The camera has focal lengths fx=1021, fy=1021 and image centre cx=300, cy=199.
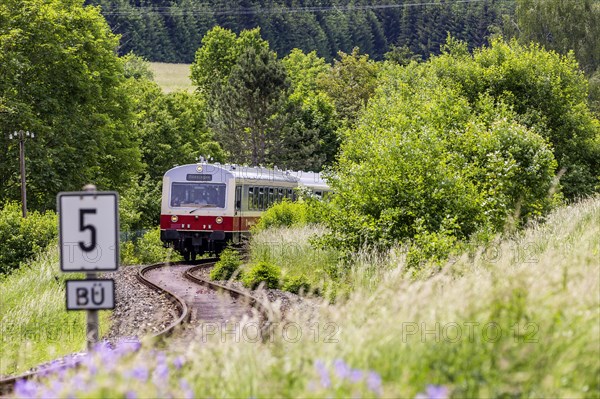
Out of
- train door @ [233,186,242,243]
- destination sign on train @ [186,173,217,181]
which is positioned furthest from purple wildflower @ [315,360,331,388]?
destination sign on train @ [186,173,217,181]

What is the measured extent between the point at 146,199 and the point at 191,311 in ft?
150

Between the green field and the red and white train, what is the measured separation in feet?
318

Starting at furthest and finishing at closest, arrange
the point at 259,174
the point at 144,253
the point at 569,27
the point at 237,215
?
the point at 569,27 → the point at 144,253 → the point at 259,174 → the point at 237,215

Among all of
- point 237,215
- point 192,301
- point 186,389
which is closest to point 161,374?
point 186,389

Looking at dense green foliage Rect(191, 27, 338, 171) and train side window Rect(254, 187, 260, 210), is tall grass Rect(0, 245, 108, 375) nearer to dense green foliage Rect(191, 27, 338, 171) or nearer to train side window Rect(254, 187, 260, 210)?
train side window Rect(254, 187, 260, 210)

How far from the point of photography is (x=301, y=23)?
16700 cm

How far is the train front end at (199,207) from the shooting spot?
103 ft

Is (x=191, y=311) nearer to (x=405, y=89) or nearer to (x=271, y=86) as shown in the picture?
(x=405, y=89)

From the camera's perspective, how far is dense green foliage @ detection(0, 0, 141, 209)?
3950cm

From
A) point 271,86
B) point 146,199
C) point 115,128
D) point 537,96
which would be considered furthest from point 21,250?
point 271,86

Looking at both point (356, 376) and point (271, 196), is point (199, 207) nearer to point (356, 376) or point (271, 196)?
point (271, 196)

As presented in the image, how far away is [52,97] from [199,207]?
43.0 ft

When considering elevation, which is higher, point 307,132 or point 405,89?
point 405,89

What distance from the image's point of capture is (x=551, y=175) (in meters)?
23.5
